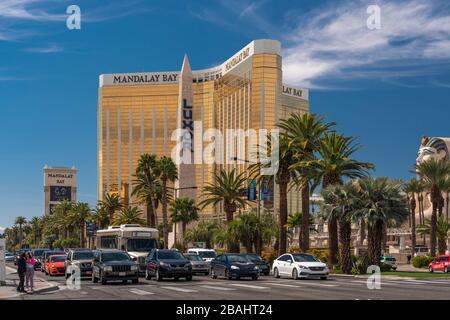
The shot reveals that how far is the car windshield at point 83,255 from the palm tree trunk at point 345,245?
16.9m

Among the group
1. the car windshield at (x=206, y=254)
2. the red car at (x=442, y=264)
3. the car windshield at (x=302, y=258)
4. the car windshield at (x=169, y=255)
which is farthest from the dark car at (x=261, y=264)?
the red car at (x=442, y=264)

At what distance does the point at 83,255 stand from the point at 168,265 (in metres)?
7.31

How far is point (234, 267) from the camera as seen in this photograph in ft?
126

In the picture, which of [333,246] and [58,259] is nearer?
[58,259]

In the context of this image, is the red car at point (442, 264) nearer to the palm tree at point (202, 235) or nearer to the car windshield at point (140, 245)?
the car windshield at point (140, 245)

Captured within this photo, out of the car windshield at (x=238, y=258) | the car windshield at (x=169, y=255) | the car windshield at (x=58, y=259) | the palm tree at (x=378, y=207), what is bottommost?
the car windshield at (x=58, y=259)

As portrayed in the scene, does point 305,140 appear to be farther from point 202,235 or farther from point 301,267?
point 202,235

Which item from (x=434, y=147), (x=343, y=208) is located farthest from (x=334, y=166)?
(x=434, y=147)

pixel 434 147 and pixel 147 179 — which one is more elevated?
pixel 434 147

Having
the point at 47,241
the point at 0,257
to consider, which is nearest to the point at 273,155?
the point at 0,257

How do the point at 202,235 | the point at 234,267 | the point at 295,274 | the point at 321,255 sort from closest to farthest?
1. the point at 234,267
2. the point at 295,274
3. the point at 321,255
4. the point at 202,235

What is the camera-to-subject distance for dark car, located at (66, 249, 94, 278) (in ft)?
131

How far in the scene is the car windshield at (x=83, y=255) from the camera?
4109 cm
